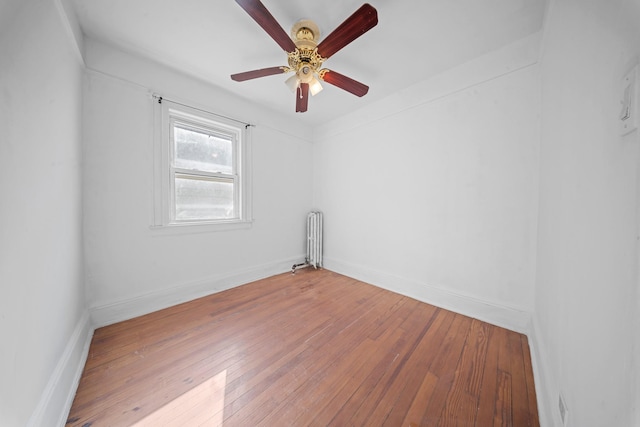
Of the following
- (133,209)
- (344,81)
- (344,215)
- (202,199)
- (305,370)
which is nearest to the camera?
(305,370)

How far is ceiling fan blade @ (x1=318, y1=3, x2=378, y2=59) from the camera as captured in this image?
3.88ft

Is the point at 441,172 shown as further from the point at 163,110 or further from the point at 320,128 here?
the point at 163,110

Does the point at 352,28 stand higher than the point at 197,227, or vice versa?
the point at 352,28

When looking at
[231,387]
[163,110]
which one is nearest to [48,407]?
[231,387]

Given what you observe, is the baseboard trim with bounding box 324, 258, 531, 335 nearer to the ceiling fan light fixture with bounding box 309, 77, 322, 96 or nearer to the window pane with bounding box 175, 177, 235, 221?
the window pane with bounding box 175, 177, 235, 221

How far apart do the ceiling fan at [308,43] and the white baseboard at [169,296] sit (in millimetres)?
2241

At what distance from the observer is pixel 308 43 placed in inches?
63.2

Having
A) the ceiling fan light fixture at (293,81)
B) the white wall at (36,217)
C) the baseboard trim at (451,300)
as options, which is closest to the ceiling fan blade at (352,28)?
the ceiling fan light fixture at (293,81)

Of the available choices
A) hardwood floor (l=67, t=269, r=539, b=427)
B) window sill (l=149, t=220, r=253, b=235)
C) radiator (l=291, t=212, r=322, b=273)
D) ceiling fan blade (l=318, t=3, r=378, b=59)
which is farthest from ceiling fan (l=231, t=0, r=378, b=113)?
hardwood floor (l=67, t=269, r=539, b=427)

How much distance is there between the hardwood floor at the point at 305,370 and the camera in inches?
43.1

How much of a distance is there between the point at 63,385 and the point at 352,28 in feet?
8.84

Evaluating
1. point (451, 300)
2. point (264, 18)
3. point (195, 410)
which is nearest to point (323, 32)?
point (264, 18)

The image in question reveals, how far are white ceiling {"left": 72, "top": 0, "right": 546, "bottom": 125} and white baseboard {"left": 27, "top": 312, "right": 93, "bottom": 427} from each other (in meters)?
2.41

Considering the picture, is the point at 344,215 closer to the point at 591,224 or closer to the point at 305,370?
the point at 305,370
